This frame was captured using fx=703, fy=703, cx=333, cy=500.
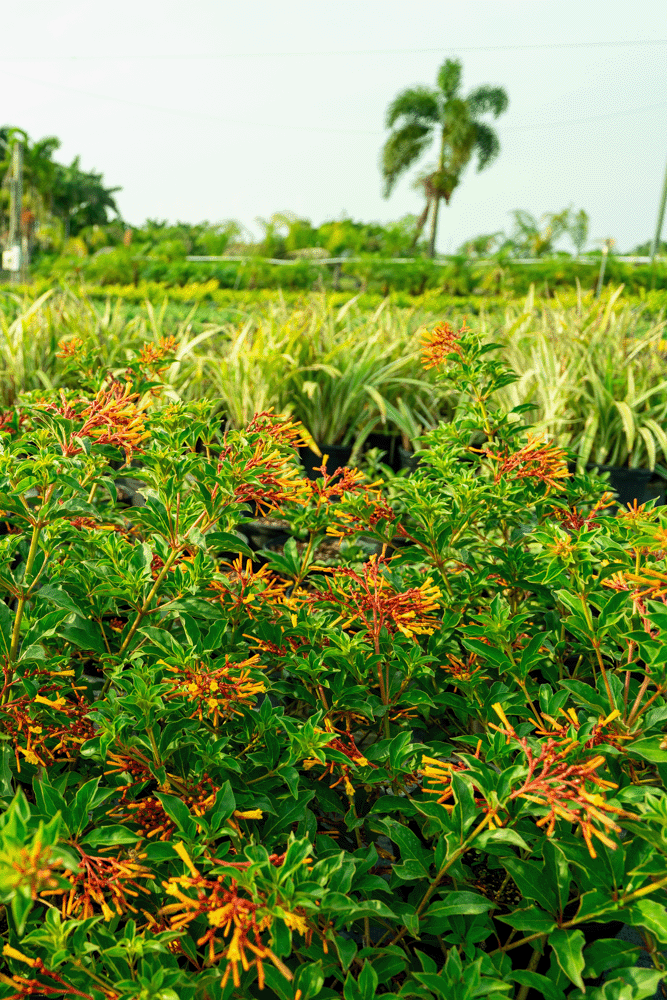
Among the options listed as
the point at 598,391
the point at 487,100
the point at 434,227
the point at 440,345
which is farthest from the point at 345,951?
the point at 487,100

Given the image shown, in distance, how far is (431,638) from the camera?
1126 millimetres

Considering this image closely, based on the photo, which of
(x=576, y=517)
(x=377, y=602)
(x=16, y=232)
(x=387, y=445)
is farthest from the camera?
(x=16, y=232)

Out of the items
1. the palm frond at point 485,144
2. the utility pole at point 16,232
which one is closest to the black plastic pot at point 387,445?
the utility pole at point 16,232

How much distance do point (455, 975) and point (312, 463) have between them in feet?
7.40

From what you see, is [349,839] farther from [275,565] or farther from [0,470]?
[0,470]

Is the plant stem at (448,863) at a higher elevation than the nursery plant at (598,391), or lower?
lower

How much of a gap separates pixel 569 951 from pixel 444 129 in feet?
88.0

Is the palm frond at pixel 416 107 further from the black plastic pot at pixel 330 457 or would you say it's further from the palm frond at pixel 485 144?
the black plastic pot at pixel 330 457

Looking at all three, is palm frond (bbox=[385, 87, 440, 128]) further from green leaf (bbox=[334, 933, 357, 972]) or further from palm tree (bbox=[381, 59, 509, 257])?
green leaf (bbox=[334, 933, 357, 972])

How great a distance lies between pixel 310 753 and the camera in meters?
0.83

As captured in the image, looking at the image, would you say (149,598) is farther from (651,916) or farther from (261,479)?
(651,916)

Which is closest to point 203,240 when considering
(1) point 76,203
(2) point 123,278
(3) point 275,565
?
(2) point 123,278

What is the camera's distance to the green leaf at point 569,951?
0.69 meters

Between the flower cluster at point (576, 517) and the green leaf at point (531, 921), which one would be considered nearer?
the green leaf at point (531, 921)
